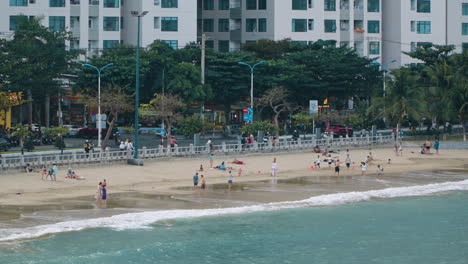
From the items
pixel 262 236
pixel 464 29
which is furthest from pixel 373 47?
pixel 262 236

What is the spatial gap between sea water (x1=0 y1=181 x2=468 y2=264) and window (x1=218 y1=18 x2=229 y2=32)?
7416 cm

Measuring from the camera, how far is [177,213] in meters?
41.6

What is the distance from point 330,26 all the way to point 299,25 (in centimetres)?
529

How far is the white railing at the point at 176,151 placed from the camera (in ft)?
174

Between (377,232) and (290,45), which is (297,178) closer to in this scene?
(377,232)

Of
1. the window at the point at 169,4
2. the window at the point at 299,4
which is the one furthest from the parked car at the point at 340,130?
the window at the point at 169,4

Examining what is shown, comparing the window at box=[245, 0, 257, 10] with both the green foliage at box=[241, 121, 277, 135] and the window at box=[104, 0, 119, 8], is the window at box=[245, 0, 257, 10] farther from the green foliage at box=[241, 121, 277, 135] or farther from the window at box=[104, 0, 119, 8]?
the green foliage at box=[241, 121, 277, 135]

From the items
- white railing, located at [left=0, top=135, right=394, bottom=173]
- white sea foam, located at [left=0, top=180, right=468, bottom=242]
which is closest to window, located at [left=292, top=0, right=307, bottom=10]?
white railing, located at [left=0, top=135, right=394, bottom=173]

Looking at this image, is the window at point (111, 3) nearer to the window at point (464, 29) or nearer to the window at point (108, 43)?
the window at point (108, 43)

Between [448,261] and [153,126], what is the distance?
6077 centimetres

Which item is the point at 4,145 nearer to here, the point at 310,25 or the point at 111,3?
the point at 111,3

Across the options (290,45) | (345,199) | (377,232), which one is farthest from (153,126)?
(377,232)

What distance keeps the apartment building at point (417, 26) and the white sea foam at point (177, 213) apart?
6726 cm

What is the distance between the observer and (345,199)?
48844 mm
